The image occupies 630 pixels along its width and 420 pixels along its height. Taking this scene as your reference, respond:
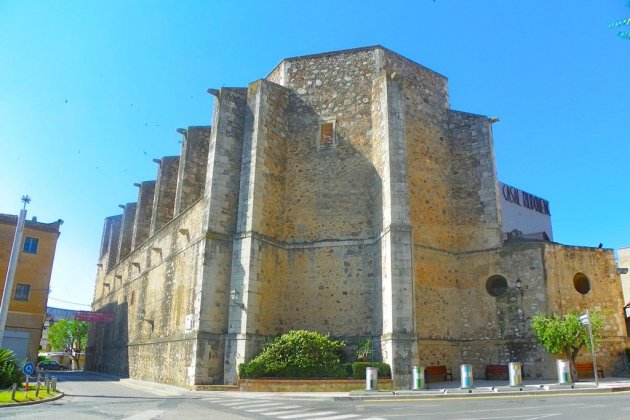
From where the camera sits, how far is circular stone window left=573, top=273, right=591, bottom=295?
2005 cm

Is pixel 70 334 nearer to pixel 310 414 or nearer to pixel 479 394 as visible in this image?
pixel 479 394

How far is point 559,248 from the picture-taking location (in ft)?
64.4

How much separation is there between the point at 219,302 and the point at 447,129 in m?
12.7

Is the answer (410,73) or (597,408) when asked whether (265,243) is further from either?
(597,408)

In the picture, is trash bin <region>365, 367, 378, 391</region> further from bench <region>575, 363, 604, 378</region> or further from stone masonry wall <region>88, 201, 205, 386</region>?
bench <region>575, 363, 604, 378</region>

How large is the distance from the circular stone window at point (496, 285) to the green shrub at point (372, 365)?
6444mm

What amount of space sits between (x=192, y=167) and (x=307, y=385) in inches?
531

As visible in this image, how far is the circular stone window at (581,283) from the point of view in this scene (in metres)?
20.0

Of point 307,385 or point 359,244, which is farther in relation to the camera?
point 359,244

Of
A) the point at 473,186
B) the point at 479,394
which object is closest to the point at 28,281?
the point at 473,186

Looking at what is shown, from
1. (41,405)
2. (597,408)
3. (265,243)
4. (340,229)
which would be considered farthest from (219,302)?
(597,408)

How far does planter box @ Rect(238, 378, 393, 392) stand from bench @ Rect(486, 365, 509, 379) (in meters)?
5.30

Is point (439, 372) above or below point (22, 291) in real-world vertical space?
below

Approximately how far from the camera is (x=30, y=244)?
101 feet
